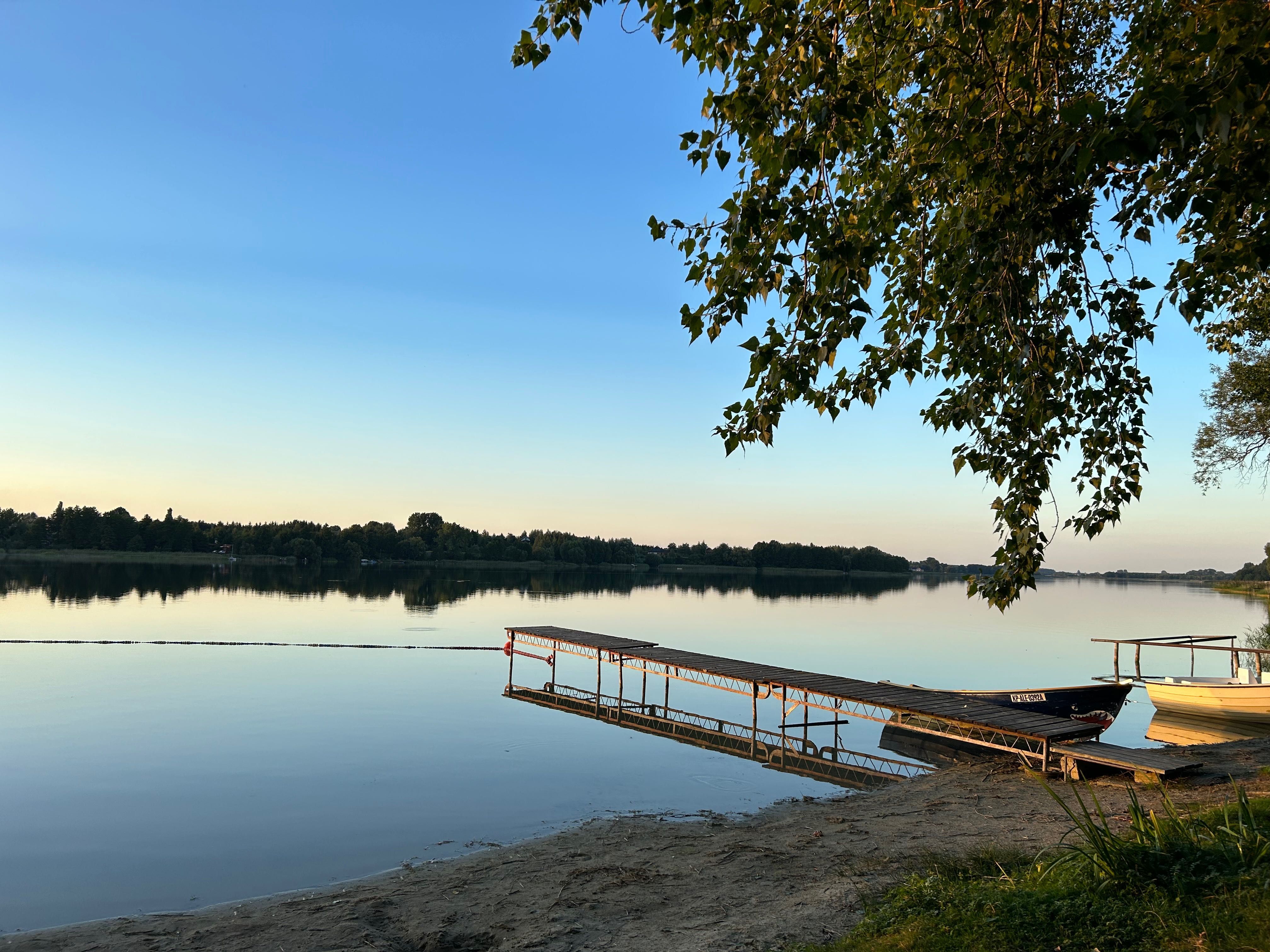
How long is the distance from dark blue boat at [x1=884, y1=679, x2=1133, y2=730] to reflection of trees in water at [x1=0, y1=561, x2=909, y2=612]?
47.8 m

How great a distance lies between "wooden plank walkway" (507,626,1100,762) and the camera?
54.2 ft

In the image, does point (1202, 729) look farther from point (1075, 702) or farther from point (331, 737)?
point (331, 737)

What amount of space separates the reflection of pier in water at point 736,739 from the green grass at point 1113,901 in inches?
466

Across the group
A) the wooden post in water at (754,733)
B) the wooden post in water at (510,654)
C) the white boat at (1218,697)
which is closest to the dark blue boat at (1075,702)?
the white boat at (1218,697)

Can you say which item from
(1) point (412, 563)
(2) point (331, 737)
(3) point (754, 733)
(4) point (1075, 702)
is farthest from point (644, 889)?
(1) point (412, 563)

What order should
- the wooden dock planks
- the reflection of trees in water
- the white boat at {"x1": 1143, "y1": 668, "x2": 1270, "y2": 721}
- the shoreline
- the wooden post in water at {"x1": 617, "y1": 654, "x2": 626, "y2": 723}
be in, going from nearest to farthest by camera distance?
the wooden dock planks < the white boat at {"x1": 1143, "y1": 668, "x2": 1270, "y2": 721} < the wooden post in water at {"x1": 617, "y1": 654, "x2": 626, "y2": 723} < the reflection of trees in water < the shoreline

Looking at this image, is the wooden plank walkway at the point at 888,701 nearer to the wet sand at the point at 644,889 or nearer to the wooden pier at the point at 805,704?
the wooden pier at the point at 805,704

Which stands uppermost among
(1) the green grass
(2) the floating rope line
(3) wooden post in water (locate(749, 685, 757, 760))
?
(1) the green grass

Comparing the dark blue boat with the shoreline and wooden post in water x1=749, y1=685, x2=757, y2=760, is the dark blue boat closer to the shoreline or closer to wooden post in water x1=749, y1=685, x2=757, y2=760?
wooden post in water x1=749, y1=685, x2=757, y2=760

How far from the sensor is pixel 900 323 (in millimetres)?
6961

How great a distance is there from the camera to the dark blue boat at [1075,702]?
1939 centimetres

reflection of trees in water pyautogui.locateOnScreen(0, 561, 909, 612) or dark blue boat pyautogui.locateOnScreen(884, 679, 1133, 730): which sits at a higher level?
dark blue boat pyautogui.locateOnScreen(884, 679, 1133, 730)

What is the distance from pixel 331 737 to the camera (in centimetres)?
2152

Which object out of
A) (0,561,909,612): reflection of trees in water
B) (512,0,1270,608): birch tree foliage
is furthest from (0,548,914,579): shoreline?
(512,0,1270,608): birch tree foliage
